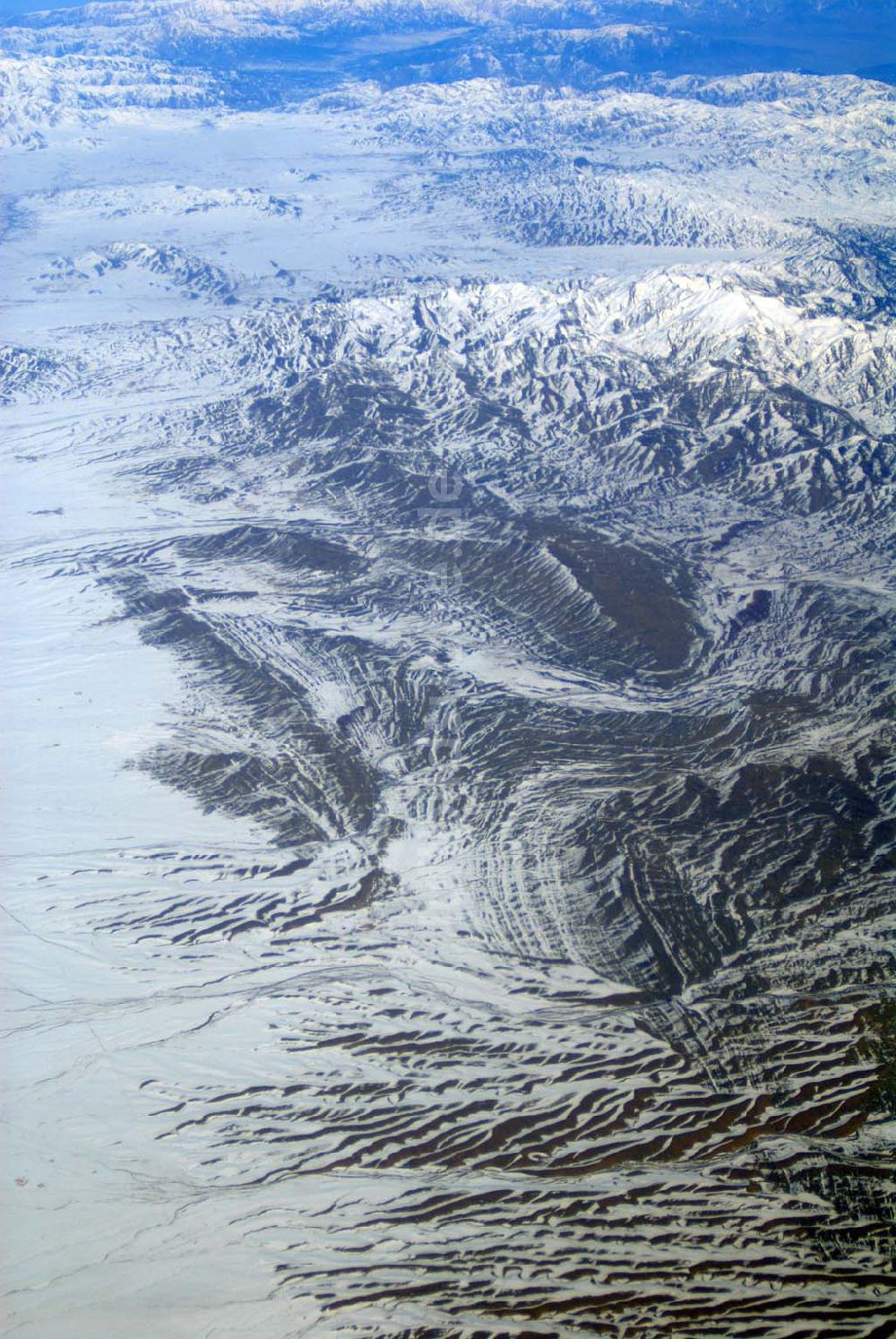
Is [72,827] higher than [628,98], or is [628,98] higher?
[628,98]

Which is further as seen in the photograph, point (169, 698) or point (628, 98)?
point (628, 98)

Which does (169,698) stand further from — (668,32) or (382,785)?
(668,32)

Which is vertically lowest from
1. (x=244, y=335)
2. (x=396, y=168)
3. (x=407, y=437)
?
(x=407, y=437)

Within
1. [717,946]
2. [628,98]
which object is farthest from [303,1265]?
[628,98]

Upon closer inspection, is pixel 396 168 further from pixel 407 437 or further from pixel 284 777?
pixel 284 777

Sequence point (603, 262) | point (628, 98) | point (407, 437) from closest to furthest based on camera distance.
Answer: point (407, 437) → point (603, 262) → point (628, 98)

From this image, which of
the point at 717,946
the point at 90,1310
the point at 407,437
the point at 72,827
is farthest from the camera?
A: the point at 407,437

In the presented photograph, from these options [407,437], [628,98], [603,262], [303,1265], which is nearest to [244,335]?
Result: [407,437]
